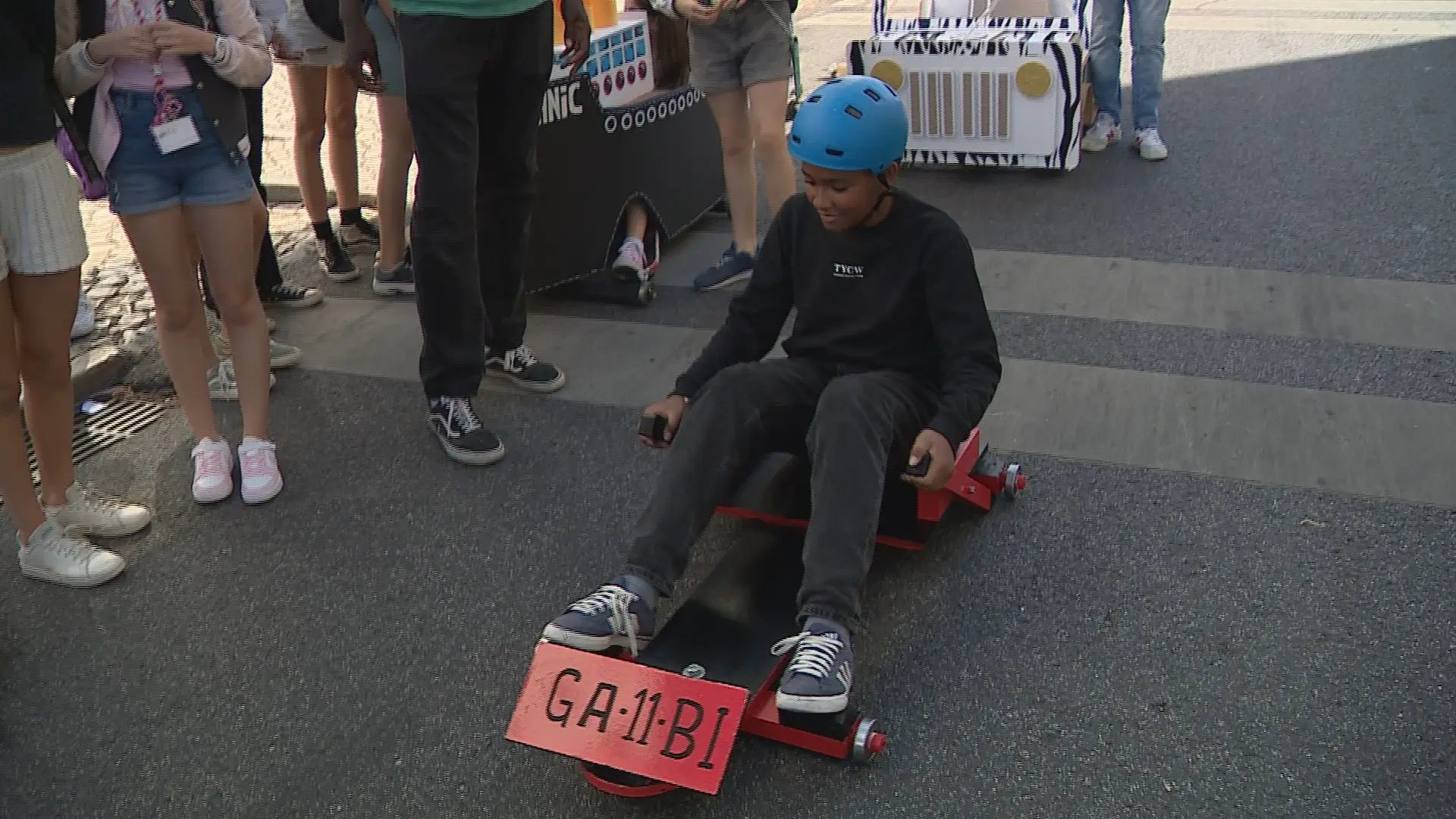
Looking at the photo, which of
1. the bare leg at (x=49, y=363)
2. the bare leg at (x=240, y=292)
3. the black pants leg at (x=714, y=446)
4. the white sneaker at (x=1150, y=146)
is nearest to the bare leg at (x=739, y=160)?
the bare leg at (x=240, y=292)

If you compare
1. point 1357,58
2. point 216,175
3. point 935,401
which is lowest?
point 1357,58

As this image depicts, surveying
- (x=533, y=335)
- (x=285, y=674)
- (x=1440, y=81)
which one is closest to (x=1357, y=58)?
(x=1440, y=81)

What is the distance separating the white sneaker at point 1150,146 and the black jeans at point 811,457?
3.83 metres

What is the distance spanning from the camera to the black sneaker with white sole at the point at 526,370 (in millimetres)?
4305

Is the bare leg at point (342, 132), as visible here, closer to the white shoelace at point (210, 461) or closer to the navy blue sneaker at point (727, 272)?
the navy blue sneaker at point (727, 272)

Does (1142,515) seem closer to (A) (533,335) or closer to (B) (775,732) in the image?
(B) (775,732)

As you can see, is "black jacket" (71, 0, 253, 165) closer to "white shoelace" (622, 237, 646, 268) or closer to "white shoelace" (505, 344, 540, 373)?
"white shoelace" (505, 344, 540, 373)

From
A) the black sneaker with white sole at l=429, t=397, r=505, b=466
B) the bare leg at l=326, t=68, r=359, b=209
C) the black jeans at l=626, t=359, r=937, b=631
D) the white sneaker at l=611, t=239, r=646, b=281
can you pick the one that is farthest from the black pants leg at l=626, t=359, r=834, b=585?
the bare leg at l=326, t=68, r=359, b=209

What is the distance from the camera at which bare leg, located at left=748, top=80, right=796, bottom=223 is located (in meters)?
4.72

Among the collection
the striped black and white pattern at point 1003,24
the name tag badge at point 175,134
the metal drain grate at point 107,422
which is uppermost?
the name tag badge at point 175,134

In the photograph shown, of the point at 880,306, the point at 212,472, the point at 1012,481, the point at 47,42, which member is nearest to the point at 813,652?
the point at 880,306

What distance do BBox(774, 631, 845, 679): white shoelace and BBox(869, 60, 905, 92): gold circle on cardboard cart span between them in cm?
415

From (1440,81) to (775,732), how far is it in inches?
254

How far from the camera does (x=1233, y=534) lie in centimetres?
322
